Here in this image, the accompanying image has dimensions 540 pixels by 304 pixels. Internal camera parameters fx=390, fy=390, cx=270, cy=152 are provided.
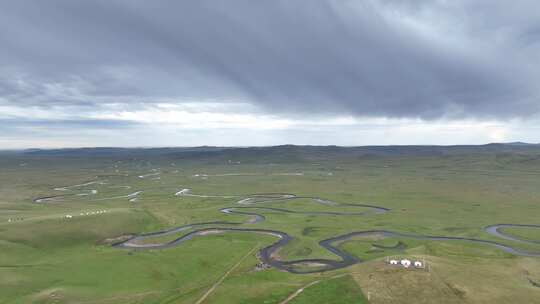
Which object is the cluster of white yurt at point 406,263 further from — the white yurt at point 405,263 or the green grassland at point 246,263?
the green grassland at point 246,263

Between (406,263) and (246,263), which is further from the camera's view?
(246,263)

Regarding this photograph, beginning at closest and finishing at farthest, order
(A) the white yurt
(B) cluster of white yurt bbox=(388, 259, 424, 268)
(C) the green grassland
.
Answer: (C) the green grassland
(B) cluster of white yurt bbox=(388, 259, 424, 268)
(A) the white yurt

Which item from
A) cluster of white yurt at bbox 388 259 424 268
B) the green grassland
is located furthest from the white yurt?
the green grassland

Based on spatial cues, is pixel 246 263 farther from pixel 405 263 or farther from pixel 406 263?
pixel 406 263

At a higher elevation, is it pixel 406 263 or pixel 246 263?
pixel 406 263

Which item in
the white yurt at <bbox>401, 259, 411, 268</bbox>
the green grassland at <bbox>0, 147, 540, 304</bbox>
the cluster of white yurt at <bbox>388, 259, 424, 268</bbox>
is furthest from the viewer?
the white yurt at <bbox>401, 259, 411, 268</bbox>

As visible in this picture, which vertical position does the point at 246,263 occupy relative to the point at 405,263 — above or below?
below

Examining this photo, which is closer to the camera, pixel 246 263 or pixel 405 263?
pixel 405 263

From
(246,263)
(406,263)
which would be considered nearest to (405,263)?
(406,263)

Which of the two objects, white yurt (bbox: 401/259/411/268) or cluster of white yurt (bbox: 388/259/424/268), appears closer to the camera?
cluster of white yurt (bbox: 388/259/424/268)

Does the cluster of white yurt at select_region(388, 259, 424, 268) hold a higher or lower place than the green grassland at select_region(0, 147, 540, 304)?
higher

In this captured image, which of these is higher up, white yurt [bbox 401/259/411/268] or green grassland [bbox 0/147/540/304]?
white yurt [bbox 401/259/411/268]

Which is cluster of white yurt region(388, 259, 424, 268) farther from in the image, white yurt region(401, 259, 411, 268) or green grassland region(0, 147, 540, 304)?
green grassland region(0, 147, 540, 304)
